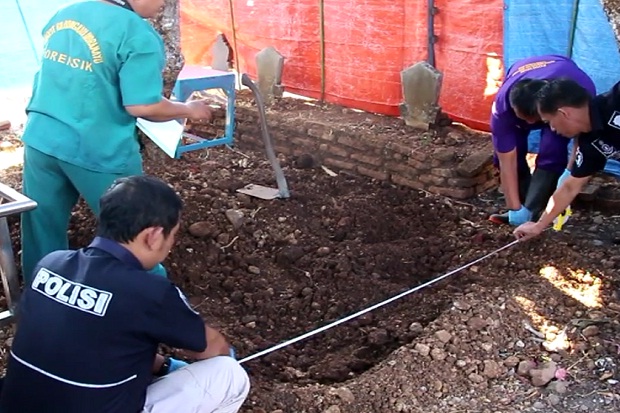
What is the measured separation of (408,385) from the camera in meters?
2.91

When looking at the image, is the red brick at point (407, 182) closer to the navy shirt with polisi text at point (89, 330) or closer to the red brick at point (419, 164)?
the red brick at point (419, 164)

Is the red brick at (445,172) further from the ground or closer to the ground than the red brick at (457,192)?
further from the ground

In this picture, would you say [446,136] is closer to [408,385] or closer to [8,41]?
[408,385]

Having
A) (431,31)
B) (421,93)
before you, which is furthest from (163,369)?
(431,31)

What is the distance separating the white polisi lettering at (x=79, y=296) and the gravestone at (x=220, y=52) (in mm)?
6235

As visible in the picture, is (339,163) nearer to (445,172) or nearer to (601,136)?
(445,172)

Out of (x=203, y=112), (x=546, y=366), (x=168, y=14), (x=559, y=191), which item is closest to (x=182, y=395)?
(x=203, y=112)

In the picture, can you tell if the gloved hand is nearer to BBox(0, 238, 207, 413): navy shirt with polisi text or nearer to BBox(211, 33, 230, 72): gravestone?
BBox(0, 238, 207, 413): navy shirt with polisi text

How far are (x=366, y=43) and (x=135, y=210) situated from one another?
15.5ft

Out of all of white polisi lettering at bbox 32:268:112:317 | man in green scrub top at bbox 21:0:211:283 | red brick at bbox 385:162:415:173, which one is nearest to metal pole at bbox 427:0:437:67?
red brick at bbox 385:162:415:173

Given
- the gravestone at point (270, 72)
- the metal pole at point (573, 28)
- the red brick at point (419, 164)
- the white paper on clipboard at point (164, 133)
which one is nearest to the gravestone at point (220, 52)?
the gravestone at point (270, 72)

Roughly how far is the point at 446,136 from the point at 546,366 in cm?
285

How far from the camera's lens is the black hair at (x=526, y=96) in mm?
3498

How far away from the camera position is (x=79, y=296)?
1794 mm
